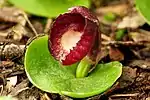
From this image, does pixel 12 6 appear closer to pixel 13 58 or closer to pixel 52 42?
pixel 13 58

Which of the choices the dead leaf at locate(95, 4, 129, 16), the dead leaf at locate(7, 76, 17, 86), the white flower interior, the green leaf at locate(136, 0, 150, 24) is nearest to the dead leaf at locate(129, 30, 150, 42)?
the green leaf at locate(136, 0, 150, 24)

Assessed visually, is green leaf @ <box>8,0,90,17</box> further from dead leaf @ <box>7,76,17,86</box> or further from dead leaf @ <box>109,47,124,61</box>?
dead leaf @ <box>7,76,17,86</box>

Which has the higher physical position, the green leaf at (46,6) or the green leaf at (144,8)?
the green leaf at (46,6)

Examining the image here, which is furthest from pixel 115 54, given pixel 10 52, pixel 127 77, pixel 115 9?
pixel 115 9

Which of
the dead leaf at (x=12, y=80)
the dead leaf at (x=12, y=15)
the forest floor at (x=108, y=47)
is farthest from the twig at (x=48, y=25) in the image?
the dead leaf at (x=12, y=80)

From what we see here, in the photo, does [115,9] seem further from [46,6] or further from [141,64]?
[141,64]

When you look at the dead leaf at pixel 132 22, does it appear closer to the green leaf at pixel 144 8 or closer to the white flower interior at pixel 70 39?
the green leaf at pixel 144 8

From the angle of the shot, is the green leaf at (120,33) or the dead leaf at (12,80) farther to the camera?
the green leaf at (120,33)
